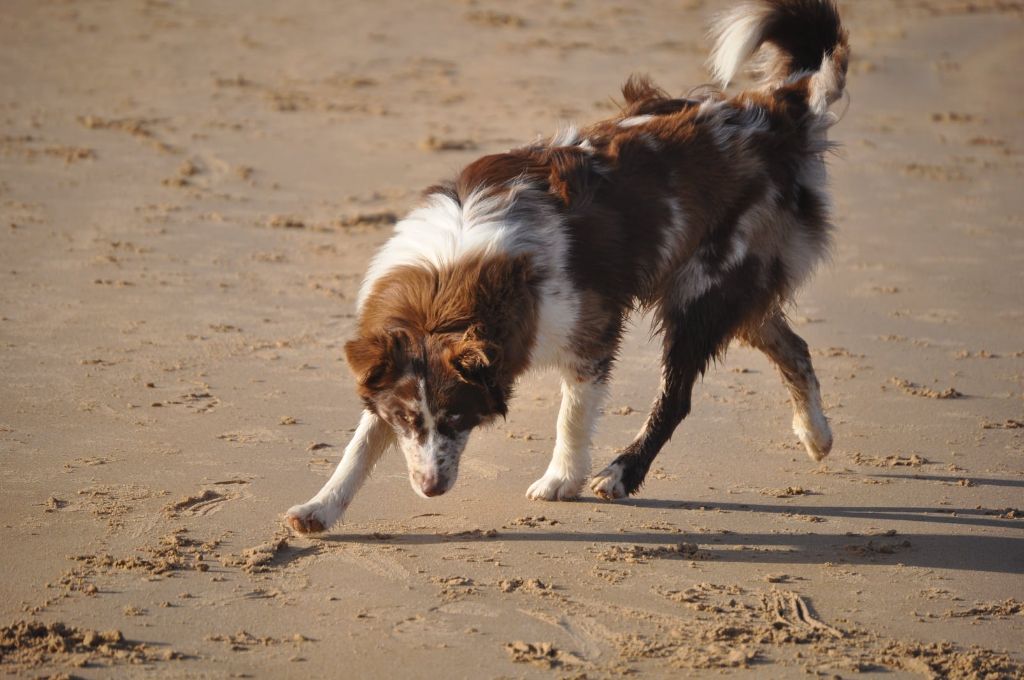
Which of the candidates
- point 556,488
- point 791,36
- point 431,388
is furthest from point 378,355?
point 791,36

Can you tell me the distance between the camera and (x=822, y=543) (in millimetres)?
5051

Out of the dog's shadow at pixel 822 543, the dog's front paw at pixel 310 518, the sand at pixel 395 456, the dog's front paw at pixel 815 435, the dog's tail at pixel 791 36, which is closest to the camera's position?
the sand at pixel 395 456

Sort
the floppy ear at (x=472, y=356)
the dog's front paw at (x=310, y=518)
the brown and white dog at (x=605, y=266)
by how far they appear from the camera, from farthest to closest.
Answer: the dog's front paw at (x=310, y=518), the brown and white dog at (x=605, y=266), the floppy ear at (x=472, y=356)

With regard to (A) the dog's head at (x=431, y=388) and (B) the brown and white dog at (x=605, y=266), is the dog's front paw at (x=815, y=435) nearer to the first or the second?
(B) the brown and white dog at (x=605, y=266)

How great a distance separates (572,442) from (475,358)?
3.40ft

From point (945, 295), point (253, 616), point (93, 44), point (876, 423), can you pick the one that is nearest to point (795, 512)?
point (876, 423)

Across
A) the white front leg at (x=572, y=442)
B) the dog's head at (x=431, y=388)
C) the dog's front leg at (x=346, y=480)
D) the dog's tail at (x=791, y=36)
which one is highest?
the dog's tail at (x=791, y=36)

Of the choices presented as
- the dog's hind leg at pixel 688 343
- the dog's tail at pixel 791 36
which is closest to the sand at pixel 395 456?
the dog's hind leg at pixel 688 343

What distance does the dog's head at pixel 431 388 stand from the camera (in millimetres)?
4488

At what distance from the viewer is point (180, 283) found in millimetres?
7734

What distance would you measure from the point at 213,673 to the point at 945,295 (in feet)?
19.6

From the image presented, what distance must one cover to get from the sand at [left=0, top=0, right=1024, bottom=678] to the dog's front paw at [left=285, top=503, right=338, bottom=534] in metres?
0.09

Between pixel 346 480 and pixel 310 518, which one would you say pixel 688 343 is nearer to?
pixel 346 480

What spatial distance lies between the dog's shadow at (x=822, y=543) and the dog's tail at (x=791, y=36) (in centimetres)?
209
